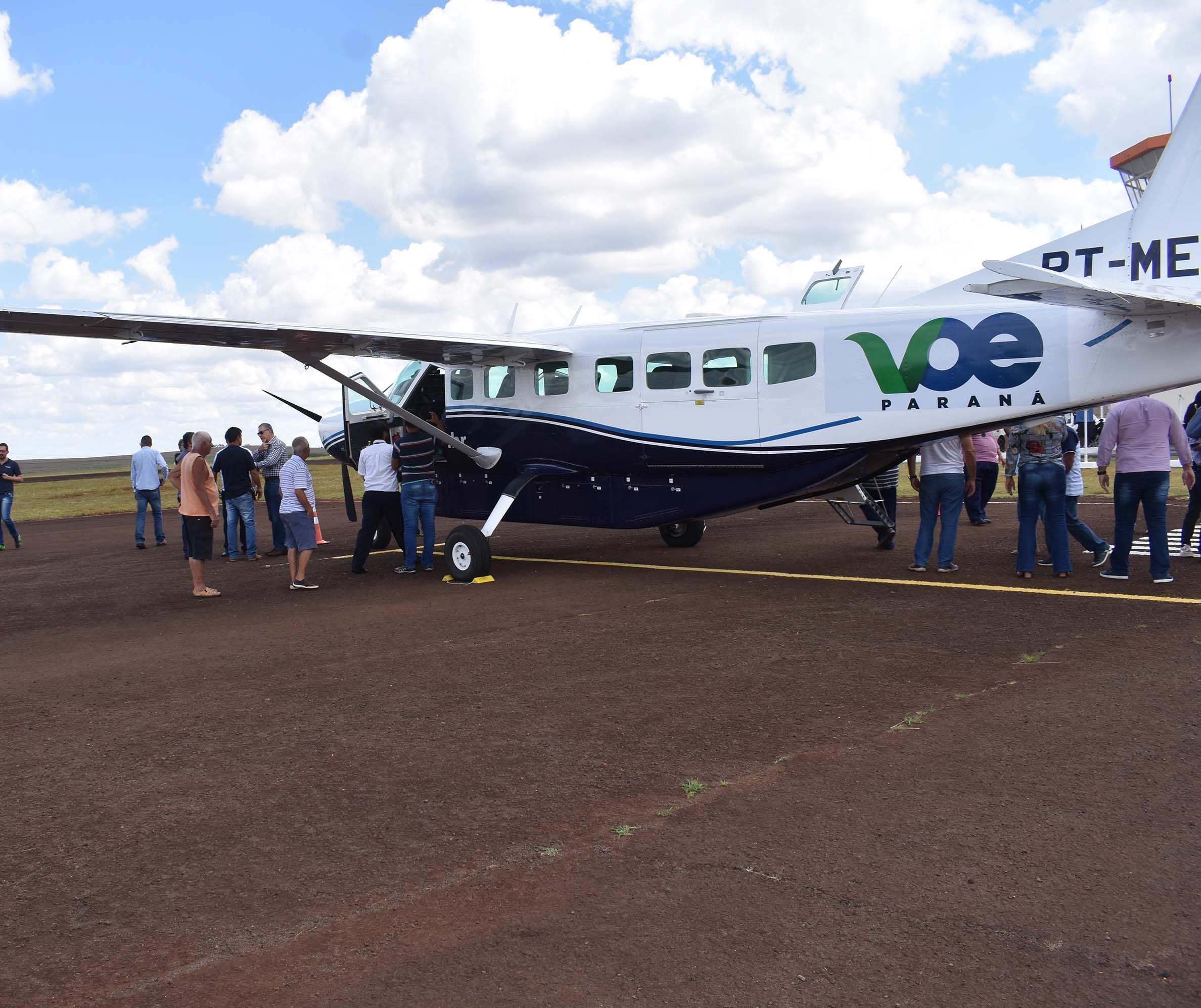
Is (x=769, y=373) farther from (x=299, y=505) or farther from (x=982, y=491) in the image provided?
(x=982, y=491)

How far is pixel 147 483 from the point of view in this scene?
17891 mm

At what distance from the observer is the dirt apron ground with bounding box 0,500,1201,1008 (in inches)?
126

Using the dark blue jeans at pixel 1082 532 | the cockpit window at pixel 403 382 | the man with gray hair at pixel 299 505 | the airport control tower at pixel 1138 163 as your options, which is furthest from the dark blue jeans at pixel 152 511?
the airport control tower at pixel 1138 163

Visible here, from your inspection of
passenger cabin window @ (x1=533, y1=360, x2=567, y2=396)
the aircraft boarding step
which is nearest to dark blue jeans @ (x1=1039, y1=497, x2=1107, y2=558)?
the aircraft boarding step

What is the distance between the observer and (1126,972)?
3.02 metres

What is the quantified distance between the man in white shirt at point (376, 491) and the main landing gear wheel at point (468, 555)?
1.18 metres

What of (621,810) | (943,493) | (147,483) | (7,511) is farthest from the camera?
(7,511)

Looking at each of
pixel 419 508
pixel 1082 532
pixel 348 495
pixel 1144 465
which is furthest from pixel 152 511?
pixel 1144 465

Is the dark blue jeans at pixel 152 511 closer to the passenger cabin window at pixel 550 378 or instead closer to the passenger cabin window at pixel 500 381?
the passenger cabin window at pixel 500 381

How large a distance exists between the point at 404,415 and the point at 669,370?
3478mm

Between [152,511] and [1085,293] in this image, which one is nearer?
[1085,293]

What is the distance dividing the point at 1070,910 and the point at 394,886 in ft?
8.56

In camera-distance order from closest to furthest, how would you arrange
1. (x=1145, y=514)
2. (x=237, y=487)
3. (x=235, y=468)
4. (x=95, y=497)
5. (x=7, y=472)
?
(x=1145, y=514)
(x=235, y=468)
(x=237, y=487)
(x=7, y=472)
(x=95, y=497)

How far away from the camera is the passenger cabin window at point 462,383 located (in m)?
13.2
